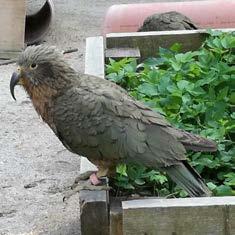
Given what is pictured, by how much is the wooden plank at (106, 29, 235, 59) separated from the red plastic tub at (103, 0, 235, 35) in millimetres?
793

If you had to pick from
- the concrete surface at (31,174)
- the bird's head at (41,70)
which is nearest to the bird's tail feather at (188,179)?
the bird's head at (41,70)

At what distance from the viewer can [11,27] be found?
7578 millimetres

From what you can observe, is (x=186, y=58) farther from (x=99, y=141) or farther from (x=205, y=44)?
(x=99, y=141)

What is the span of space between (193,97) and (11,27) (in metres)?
3.77

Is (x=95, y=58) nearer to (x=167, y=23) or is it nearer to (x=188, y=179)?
(x=167, y=23)

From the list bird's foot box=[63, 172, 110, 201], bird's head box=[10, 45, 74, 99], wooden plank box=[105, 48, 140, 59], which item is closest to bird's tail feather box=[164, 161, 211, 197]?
bird's foot box=[63, 172, 110, 201]

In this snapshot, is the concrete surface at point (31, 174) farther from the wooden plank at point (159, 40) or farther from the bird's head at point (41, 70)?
the bird's head at point (41, 70)

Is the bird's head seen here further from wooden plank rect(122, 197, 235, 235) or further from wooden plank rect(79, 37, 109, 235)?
wooden plank rect(122, 197, 235, 235)

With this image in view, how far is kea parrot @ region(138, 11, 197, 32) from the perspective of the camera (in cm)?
543

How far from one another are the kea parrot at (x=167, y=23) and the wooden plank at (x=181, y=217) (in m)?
2.69

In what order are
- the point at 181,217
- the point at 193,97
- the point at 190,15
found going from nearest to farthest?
1. the point at 181,217
2. the point at 193,97
3. the point at 190,15

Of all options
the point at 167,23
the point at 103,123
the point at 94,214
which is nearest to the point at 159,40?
the point at 167,23

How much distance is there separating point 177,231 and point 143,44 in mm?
2409

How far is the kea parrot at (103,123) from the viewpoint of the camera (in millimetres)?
3184
